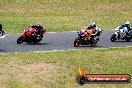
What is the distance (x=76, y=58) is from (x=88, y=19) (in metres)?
27.4

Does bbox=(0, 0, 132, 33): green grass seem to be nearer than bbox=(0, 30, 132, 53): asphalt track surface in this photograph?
No

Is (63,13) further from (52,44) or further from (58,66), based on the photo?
(58,66)

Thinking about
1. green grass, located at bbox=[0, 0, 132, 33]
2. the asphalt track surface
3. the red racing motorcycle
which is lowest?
green grass, located at bbox=[0, 0, 132, 33]

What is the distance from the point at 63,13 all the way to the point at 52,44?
86.1 feet

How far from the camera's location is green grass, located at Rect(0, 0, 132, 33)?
48.1 metres

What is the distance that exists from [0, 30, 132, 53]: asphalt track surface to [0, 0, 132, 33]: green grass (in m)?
4.56

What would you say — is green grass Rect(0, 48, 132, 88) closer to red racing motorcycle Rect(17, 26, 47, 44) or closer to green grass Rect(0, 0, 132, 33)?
red racing motorcycle Rect(17, 26, 47, 44)

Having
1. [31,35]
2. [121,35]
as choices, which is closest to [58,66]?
[31,35]

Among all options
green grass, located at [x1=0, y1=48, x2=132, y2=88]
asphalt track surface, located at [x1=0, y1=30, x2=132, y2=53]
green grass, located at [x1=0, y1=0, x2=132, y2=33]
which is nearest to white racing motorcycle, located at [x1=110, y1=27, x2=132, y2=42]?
asphalt track surface, located at [x1=0, y1=30, x2=132, y2=53]

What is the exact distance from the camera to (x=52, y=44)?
3381 centimetres

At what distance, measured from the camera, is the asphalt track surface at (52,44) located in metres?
31.2

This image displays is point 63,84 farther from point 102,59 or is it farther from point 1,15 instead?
point 1,15

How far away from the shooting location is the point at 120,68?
24.7m

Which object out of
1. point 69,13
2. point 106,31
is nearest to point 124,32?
point 106,31
